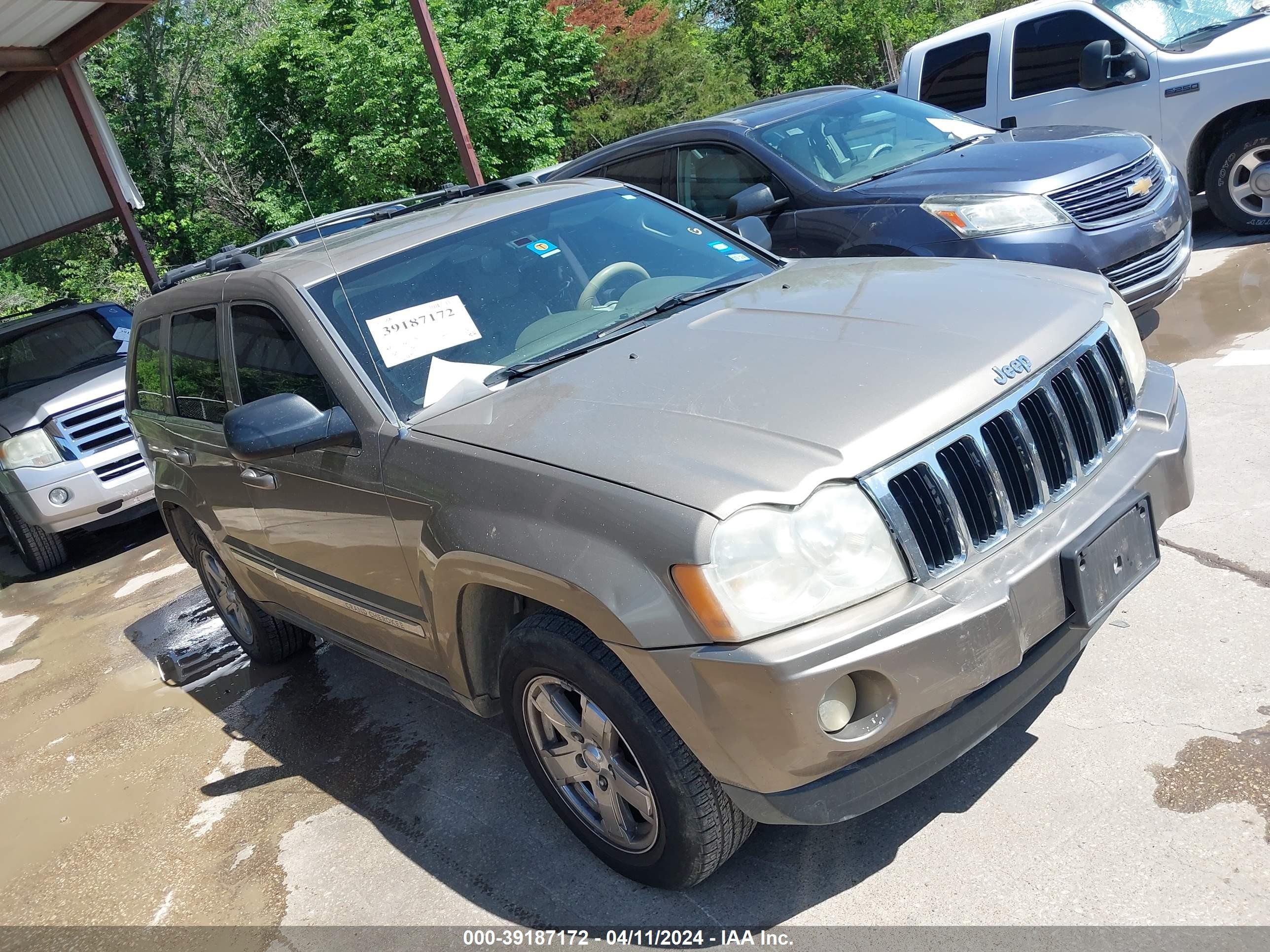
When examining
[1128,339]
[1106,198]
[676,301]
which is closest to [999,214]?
[1106,198]

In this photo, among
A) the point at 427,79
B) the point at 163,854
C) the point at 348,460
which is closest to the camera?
the point at 348,460

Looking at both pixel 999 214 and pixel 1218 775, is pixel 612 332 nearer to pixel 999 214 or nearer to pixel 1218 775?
pixel 1218 775

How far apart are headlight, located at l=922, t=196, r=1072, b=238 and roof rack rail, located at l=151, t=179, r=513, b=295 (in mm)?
2235

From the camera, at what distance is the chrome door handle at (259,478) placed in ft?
12.7

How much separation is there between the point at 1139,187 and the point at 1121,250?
1.61 ft

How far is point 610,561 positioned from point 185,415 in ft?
9.10

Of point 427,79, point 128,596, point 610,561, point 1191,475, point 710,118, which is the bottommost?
point 128,596

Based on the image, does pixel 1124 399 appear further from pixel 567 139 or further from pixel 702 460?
pixel 567 139

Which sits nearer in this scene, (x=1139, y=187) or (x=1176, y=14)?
(x=1139, y=187)

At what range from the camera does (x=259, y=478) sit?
3951 mm

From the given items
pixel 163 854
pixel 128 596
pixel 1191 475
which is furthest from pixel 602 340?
pixel 128 596

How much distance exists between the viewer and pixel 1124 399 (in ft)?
10.4

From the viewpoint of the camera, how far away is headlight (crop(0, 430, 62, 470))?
798 centimetres

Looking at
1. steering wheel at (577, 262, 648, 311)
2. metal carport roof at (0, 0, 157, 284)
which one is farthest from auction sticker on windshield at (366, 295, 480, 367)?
metal carport roof at (0, 0, 157, 284)
